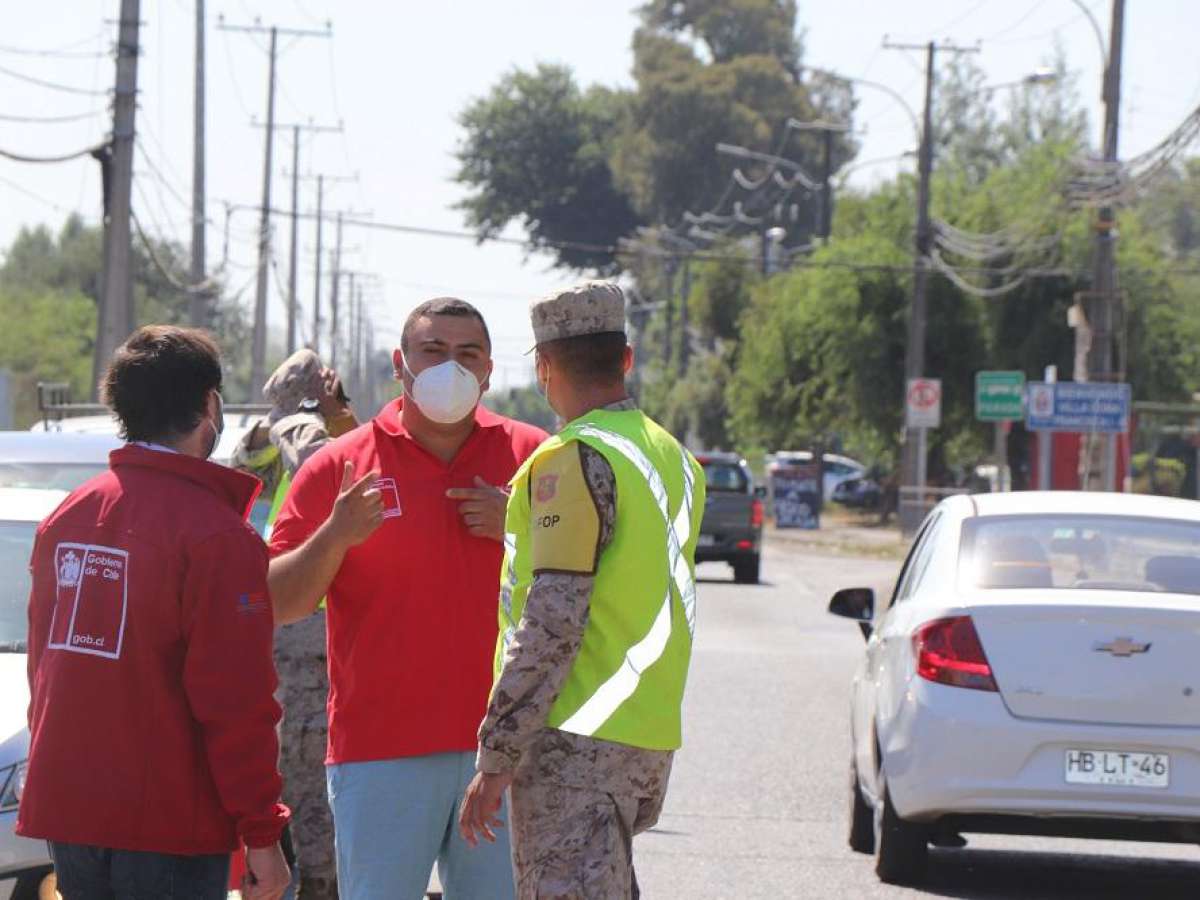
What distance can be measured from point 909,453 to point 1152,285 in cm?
922

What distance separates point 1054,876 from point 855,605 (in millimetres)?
1432

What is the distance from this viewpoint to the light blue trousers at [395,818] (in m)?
5.09

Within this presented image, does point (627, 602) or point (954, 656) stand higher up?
point (627, 602)

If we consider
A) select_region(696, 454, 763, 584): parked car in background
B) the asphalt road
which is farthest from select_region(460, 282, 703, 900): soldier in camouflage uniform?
select_region(696, 454, 763, 584): parked car in background

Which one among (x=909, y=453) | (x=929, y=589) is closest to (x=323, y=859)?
(x=929, y=589)

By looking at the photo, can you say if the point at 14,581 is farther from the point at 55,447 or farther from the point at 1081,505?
the point at 1081,505

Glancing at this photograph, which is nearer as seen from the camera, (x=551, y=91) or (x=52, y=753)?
(x=52, y=753)

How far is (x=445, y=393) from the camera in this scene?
5176mm

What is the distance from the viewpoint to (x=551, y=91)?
299ft

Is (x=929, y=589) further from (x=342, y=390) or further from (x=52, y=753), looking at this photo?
(x=52, y=753)

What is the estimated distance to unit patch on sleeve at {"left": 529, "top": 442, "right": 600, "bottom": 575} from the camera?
4426 millimetres

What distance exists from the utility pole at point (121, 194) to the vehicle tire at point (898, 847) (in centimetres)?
1870

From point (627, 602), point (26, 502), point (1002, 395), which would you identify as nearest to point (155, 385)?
point (627, 602)

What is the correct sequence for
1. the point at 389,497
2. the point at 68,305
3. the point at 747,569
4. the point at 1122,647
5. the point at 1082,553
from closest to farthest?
the point at 389,497 < the point at 1122,647 < the point at 1082,553 < the point at 747,569 < the point at 68,305
